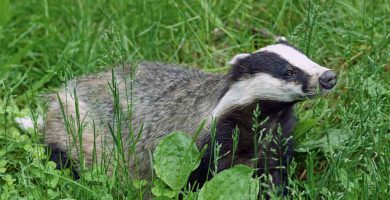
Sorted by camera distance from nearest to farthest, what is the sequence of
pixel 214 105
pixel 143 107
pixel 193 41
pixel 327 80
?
pixel 327 80 → pixel 214 105 → pixel 143 107 → pixel 193 41

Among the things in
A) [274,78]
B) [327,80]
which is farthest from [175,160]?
[327,80]

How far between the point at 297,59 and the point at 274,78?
5.5 inches

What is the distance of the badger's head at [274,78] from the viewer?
3648 millimetres

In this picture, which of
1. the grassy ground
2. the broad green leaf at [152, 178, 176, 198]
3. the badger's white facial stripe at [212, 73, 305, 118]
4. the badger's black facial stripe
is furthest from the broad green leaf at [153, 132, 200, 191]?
the grassy ground

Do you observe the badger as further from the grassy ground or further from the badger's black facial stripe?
the grassy ground

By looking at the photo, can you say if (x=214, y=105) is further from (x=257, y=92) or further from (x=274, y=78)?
(x=274, y=78)

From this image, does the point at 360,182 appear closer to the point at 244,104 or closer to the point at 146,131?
the point at 244,104

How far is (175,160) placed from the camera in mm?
3469

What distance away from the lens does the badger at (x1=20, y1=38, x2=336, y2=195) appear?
12.2 feet

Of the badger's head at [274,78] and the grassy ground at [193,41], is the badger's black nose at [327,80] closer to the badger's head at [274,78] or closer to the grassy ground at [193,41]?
the badger's head at [274,78]

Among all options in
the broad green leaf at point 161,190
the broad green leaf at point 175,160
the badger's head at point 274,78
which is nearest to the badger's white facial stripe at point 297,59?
the badger's head at point 274,78

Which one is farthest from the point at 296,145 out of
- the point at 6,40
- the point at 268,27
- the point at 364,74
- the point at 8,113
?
the point at 6,40

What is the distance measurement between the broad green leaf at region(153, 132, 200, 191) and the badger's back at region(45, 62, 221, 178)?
1.37ft

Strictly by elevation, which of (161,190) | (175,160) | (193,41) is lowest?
(161,190)
